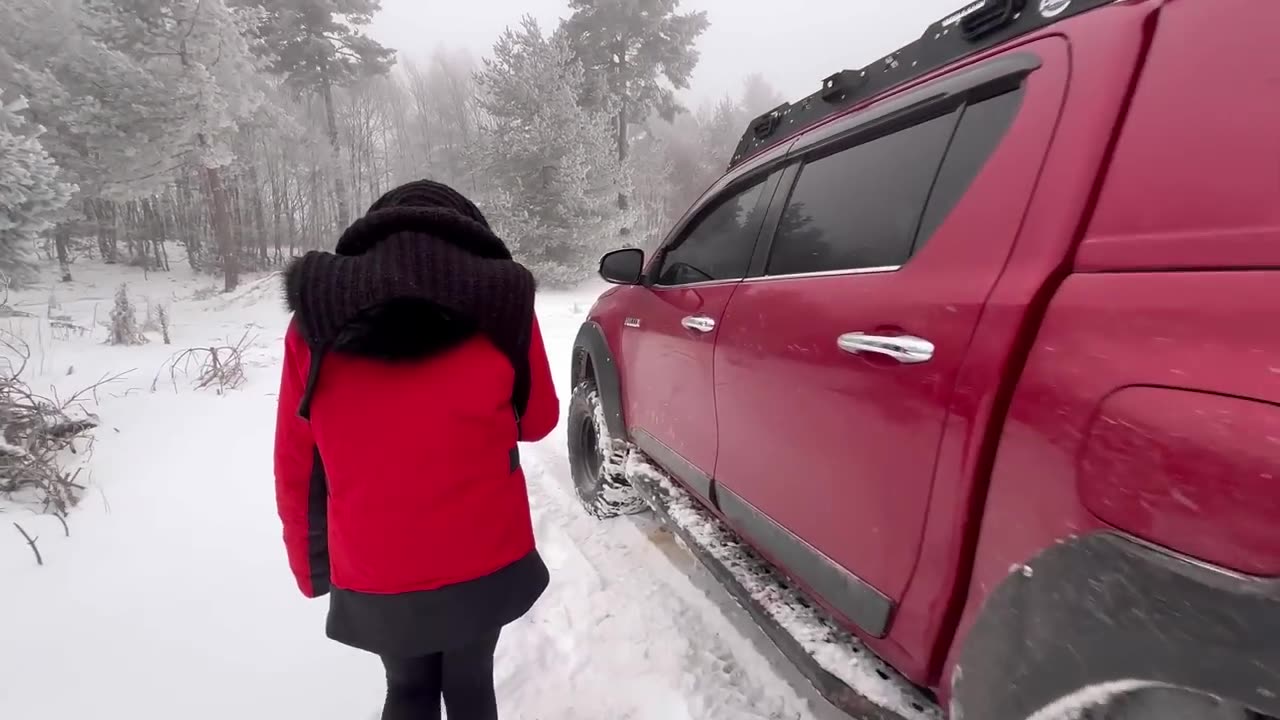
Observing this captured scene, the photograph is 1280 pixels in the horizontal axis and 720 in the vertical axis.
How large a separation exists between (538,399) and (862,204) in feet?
3.65

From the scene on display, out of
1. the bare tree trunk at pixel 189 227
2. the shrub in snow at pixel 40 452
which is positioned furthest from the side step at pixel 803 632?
the bare tree trunk at pixel 189 227

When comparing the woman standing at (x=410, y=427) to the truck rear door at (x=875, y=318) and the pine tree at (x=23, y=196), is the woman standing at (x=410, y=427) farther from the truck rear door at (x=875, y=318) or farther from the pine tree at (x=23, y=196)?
the pine tree at (x=23, y=196)

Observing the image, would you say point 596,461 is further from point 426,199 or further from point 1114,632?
point 1114,632

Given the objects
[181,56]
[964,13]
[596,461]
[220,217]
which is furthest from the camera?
[220,217]

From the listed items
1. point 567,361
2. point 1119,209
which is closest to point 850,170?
→ point 1119,209

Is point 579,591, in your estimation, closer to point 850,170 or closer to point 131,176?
point 850,170

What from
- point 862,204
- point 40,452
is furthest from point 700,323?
point 40,452

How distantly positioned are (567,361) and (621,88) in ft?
56.2

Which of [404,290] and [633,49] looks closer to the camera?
[404,290]

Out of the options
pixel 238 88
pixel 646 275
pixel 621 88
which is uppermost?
pixel 621 88

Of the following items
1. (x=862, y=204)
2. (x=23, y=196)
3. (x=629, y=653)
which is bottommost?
(x=629, y=653)

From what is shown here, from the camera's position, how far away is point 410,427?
118cm

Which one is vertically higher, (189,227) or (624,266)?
(624,266)

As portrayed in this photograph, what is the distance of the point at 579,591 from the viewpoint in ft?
8.39
